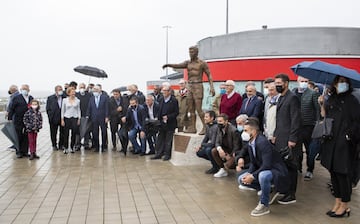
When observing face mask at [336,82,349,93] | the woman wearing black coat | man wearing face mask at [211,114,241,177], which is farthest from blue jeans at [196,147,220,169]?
face mask at [336,82,349,93]

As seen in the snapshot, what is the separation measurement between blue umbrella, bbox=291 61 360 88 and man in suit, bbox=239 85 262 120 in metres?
1.39

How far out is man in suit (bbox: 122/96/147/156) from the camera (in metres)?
9.55

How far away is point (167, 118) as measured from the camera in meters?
8.79

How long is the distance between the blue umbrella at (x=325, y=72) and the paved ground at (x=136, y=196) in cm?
171

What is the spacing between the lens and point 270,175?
484 cm

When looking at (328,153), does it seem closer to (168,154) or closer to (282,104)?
(282,104)

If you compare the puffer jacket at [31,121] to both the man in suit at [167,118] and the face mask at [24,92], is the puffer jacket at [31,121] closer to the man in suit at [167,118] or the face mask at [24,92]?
the face mask at [24,92]

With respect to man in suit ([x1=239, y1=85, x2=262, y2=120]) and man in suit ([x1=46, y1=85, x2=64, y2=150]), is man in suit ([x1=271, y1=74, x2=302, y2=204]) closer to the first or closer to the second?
man in suit ([x1=239, y1=85, x2=262, y2=120])

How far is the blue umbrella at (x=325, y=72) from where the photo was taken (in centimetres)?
461

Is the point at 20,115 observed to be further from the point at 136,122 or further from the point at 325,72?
the point at 325,72

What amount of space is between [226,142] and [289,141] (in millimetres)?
1734

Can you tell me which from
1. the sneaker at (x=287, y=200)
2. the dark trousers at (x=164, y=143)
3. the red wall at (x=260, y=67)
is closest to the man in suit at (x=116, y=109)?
the dark trousers at (x=164, y=143)

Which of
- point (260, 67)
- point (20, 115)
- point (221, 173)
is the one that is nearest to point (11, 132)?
point (20, 115)

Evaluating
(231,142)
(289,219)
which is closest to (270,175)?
(289,219)
